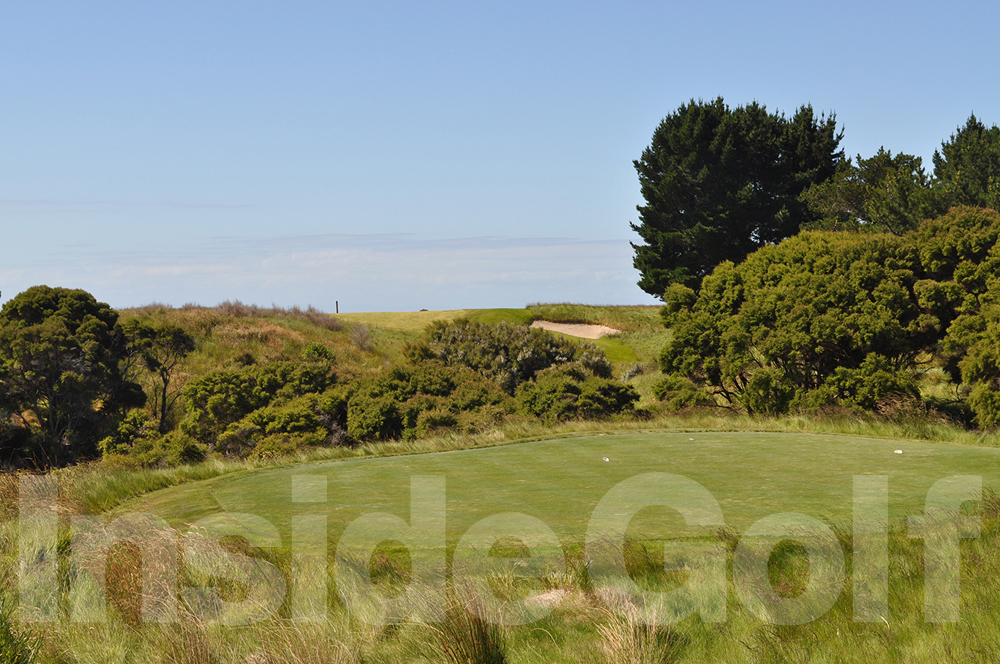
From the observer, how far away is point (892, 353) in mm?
21719

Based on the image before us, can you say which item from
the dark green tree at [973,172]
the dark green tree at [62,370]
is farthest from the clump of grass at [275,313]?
the dark green tree at [973,172]

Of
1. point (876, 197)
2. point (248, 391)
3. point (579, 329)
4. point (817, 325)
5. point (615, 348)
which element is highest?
point (876, 197)

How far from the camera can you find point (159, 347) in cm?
A: 3478

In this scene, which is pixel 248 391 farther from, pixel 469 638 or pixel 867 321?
pixel 469 638

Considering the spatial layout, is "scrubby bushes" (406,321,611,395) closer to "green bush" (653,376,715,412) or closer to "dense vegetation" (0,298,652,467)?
"dense vegetation" (0,298,652,467)

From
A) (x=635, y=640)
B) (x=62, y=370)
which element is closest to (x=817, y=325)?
(x=635, y=640)

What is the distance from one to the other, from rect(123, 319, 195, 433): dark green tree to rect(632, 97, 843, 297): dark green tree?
92.5 ft

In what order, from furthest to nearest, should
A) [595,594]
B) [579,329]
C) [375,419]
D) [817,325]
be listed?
[579,329]
[375,419]
[817,325]
[595,594]

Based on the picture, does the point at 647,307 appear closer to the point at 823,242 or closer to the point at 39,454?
the point at 823,242

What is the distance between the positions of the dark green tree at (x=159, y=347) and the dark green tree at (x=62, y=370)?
62cm

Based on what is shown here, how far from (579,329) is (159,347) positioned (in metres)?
27.5

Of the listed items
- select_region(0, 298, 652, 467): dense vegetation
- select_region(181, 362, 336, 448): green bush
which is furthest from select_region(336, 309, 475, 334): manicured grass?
select_region(181, 362, 336, 448): green bush

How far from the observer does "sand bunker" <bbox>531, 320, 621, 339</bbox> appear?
53.1 m

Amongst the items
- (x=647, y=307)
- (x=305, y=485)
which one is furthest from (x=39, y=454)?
(x=647, y=307)
